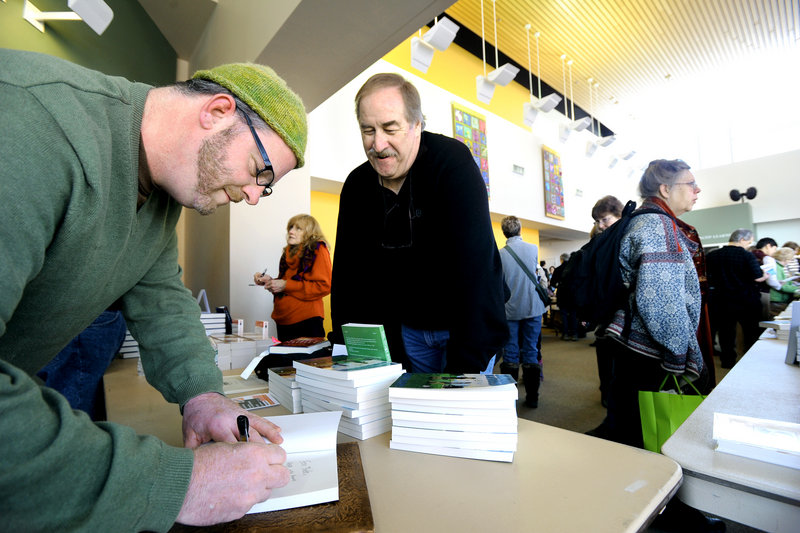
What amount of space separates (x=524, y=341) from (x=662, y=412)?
7.74 feet

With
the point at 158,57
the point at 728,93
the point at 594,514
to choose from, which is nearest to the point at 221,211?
the point at 158,57

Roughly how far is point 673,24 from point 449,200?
6.73m

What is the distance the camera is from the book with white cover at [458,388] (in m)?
0.70

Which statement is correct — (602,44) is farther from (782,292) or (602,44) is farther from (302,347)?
(302,347)

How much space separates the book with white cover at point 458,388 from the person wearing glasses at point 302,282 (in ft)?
6.45

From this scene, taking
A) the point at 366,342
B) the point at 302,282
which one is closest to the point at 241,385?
the point at 366,342

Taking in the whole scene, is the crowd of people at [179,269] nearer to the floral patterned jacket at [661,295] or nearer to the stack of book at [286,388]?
the floral patterned jacket at [661,295]

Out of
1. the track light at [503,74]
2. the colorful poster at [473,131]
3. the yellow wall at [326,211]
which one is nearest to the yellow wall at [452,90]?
the yellow wall at [326,211]

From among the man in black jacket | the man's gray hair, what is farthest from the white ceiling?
the man in black jacket

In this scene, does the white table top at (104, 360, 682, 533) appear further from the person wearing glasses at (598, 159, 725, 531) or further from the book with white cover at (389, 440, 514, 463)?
the person wearing glasses at (598, 159, 725, 531)

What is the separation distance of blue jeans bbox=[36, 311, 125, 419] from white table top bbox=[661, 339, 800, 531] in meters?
1.65

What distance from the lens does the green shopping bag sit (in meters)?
1.10

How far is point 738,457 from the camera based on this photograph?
0.69 meters

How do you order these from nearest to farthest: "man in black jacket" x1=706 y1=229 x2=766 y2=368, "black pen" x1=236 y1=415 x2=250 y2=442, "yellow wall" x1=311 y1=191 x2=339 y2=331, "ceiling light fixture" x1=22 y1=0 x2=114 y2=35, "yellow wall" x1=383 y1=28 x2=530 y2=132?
A: "black pen" x1=236 y1=415 x2=250 y2=442
"ceiling light fixture" x1=22 y1=0 x2=114 y2=35
"man in black jacket" x1=706 y1=229 x2=766 y2=368
"yellow wall" x1=311 y1=191 x2=339 y2=331
"yellow wall" x1=383 y1=28 x2=530 y2=132
